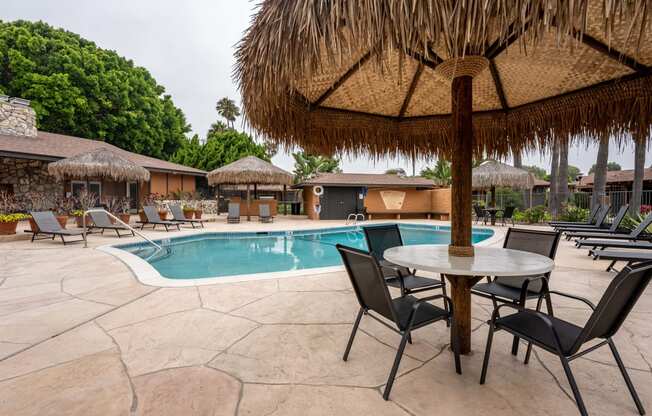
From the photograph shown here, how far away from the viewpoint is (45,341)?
2.52m

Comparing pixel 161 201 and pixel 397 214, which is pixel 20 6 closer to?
pixel 161 201

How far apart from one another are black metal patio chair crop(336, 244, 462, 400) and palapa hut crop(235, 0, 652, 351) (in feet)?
1.20

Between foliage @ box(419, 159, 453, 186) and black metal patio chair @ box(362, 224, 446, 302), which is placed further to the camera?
foliage @ box(419, 159, 453, 186)

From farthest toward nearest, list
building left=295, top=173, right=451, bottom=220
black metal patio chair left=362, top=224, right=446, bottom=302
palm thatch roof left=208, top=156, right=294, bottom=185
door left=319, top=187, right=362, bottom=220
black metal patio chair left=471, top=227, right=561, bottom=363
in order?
door left=319, top=187, right=362, bottom=220 < building left=295, top=173, right=451, bottom=220 < palm thatch roof left=208, top=156, right=294, bottom=185 < black metal patio chair left=362, top=224, right=446, bottom=302 < black metal patio chair left=471, top=227, right=561, bottom=363

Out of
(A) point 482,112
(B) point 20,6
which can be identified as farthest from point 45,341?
(B) point 20,6

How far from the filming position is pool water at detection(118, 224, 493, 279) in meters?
6.70

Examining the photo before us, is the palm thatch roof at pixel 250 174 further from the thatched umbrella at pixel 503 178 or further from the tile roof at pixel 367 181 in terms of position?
the thatched umbrella at pixel 503 178

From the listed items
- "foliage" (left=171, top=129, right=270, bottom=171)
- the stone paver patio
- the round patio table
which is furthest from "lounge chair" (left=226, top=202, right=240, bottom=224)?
the round patio table

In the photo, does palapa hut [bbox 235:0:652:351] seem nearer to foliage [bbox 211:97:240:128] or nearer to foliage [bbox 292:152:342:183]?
foliage [bbox 292:152:342:183]

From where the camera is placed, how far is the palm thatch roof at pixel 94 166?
11.3 m

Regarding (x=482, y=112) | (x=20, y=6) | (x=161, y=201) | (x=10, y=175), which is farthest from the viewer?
(x=20, y=6)

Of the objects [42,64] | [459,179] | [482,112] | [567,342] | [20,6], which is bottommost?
[567,342]

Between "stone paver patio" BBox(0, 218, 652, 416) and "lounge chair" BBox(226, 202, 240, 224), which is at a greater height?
"lounge chair" BBox(226, 202, 240, 224)

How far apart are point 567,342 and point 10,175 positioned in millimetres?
19448
